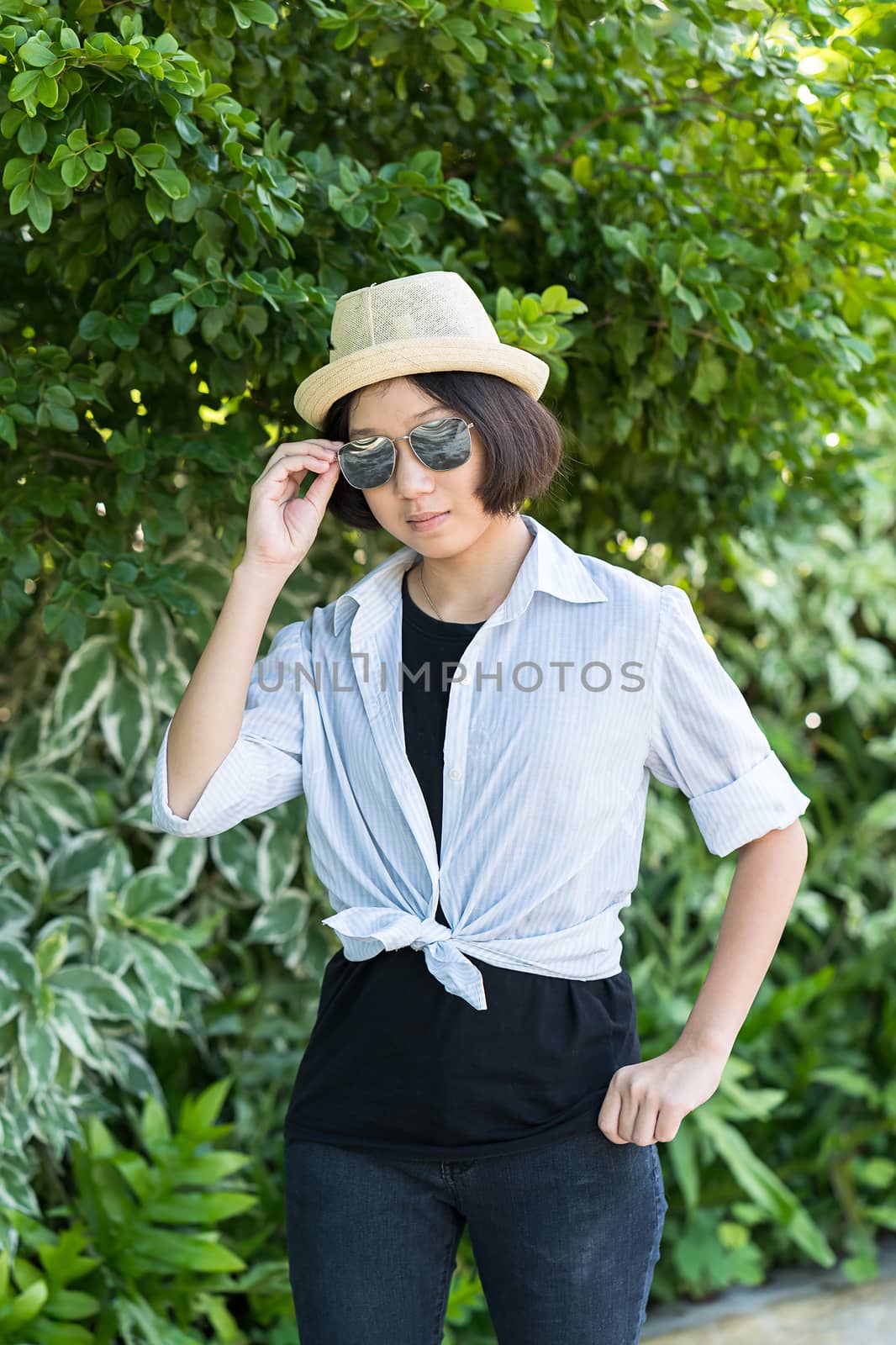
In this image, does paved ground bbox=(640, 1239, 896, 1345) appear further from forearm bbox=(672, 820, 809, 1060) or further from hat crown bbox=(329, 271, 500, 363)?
hat crown bbox=(329, 271, 500, 363)

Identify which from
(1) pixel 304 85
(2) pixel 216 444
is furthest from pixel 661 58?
(2) pixel 216 444

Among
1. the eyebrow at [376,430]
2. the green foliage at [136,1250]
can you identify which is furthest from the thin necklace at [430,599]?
the green foliage at [136,1250]

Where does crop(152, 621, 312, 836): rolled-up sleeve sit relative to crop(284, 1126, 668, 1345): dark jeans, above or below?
above

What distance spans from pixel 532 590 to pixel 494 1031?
53 centimetres

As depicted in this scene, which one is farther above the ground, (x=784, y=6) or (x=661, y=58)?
(x=784, y=6)

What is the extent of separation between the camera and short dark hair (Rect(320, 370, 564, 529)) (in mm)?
1538

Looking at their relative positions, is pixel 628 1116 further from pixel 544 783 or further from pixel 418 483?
pixel 418 483

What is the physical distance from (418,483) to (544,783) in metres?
0.39

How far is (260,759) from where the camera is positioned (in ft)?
5.30

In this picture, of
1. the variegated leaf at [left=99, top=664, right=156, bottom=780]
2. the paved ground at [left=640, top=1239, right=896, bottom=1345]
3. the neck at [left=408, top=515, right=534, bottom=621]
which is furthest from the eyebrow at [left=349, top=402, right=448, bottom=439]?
the paved ground at [left=640, top=1239, right=896, bottom=1345]

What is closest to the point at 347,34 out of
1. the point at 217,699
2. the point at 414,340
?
the point at 414,340

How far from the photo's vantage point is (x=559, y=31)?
7.34 ft

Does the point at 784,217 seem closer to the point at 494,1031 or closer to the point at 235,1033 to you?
the point at 494,1031

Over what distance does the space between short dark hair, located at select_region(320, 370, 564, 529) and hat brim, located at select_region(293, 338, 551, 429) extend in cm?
2
